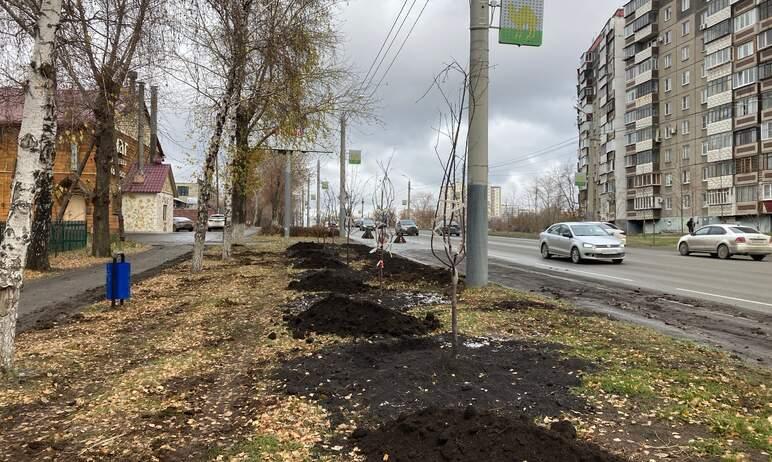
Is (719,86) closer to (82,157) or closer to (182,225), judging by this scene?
(182,225)

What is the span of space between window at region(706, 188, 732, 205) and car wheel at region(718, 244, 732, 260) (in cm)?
3309

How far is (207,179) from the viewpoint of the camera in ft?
51.0

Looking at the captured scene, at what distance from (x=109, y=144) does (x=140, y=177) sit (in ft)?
92.7

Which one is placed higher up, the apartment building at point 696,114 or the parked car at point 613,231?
the apartment building at point 696,114

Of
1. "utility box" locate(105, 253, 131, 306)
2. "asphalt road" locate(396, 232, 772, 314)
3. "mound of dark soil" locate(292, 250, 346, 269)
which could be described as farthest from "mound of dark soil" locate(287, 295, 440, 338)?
"mound of dark soil" locate(292, 250, 346, 269)

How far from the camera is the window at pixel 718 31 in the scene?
51.0 metres

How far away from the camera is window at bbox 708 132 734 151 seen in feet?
166

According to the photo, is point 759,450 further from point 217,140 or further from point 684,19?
point 684,19

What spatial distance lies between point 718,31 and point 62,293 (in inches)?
2339

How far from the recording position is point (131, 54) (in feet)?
52.0

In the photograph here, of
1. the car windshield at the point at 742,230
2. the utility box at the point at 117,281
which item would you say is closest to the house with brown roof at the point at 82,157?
the utility box at the point at 117,281

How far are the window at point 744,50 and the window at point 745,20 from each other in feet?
5.21

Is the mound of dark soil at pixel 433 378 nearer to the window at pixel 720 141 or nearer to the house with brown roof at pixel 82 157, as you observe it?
the house with brown roof at pixel 82 157

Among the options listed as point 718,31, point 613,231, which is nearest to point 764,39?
point 718,31
